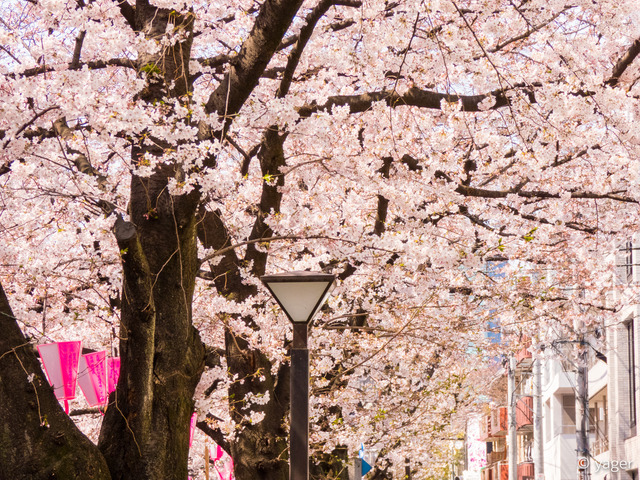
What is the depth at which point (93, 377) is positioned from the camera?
10.2 metres

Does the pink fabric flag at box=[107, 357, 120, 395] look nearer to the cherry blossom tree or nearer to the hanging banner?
the hanging banner

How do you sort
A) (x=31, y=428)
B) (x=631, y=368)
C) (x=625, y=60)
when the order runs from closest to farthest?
(x=31, y=428) < (x=625, y=60) < (x=631, y=368)

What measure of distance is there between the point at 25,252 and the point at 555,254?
388 inches

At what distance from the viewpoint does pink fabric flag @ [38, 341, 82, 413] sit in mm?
8922

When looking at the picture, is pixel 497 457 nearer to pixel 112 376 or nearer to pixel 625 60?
pixel 625 60

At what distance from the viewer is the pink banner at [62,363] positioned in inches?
351

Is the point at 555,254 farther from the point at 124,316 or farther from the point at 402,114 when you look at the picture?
the point at 124,316

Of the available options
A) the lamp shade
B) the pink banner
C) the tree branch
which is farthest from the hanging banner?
the tree branch

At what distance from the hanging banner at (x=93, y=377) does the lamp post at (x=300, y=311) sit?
12.9 ft

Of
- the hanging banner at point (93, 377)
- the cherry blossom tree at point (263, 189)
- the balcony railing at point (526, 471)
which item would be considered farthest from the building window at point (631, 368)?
the balcony railing at point (526, 471)

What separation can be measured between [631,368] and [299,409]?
20027 millimetres

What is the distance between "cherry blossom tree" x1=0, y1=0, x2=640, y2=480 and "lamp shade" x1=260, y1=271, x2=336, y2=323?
0.61 metres

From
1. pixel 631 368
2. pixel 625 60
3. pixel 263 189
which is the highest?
pixel 625 60

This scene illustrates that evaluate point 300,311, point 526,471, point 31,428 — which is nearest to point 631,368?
point 300,311
